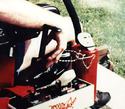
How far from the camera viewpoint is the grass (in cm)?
363

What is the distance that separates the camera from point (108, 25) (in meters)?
4.14

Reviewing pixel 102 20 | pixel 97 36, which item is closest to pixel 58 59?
pixel 97 36

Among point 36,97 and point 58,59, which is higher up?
point 58,59

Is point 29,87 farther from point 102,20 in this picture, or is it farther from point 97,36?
point 102,20

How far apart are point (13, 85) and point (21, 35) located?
268 millimetres

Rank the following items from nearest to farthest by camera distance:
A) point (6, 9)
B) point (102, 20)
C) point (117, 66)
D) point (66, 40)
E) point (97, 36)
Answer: point (6, 9) < point (66, 40) < point (117, 66) < point (97, 36) < point (102, 20)

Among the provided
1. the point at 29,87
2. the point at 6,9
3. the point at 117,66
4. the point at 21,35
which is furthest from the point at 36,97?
the point at 117,66

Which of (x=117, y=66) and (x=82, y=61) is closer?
(x=82, y=61)

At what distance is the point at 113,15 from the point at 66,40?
2324 mm

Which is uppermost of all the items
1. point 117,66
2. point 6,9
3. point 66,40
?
point 6,9

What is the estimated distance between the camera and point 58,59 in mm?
2195

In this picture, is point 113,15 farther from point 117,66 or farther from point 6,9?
point 6,9

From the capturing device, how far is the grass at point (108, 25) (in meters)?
3.63

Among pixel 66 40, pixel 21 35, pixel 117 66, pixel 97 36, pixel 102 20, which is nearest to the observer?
pixel 21 35
